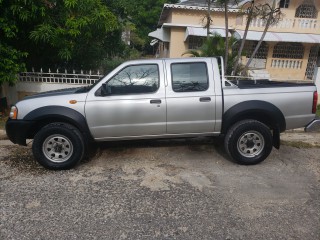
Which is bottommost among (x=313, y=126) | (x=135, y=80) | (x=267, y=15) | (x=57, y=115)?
(x=313, y=126)

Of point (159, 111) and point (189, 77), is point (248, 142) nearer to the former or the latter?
point (189, 77)

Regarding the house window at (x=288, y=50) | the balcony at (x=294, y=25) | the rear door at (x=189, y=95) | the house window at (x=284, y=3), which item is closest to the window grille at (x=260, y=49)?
the house window at (x=288, y=50)

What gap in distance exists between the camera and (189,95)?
15.1ft

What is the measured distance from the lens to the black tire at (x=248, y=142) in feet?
15.4

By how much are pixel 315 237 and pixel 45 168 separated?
12.9 feet

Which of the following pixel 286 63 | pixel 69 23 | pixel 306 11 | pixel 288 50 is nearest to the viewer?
pixel 69 23

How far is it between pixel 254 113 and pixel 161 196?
7.11 feet

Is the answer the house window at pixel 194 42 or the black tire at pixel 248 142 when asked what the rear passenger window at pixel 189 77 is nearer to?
the black tire at pixel 248 142

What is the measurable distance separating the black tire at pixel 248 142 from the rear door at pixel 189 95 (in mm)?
422

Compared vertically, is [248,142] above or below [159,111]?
below

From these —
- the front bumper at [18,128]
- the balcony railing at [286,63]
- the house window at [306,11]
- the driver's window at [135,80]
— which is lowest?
the front bumper at [18,128]

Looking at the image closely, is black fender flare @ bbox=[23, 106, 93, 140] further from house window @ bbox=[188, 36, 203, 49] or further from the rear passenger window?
house window @ bbox=[188, 36, 203, 49]

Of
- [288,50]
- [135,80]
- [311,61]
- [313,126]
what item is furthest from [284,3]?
[135,80]

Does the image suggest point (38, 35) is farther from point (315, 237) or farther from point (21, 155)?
point (315, 237)
